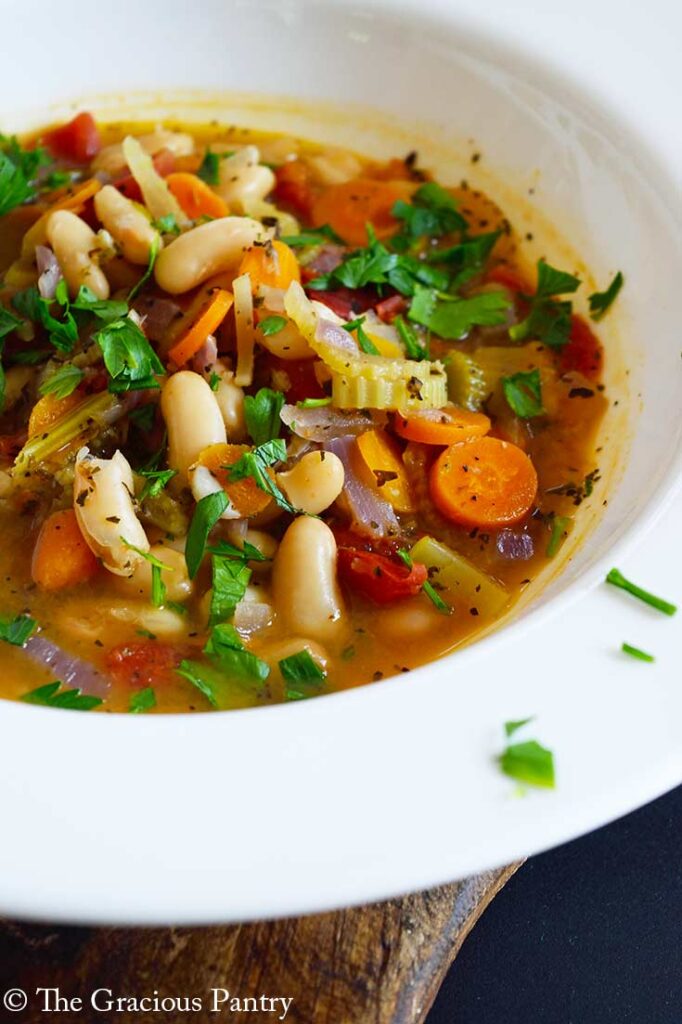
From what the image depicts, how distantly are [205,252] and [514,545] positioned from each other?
3.68ft

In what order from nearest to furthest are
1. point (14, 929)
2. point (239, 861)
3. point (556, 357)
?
1. point (239, 861)
2. point (14, 929)
3. point (556, 357)

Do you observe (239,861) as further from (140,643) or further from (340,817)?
(140,643)

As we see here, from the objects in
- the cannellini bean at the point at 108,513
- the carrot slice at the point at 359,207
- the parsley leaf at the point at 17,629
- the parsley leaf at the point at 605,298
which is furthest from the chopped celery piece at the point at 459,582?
the carrot slice at the point at 359,207

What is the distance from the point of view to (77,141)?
390 centimetres

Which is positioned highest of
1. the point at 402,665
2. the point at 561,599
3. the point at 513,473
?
the point at 561,599

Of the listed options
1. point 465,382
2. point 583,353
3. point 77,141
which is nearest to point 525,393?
point 465,382

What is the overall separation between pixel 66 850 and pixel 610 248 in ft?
8.06

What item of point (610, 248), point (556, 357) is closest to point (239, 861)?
point (556, 357)

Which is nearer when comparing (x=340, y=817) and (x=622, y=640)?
(x=340, y=817)

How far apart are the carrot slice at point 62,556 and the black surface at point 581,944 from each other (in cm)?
125

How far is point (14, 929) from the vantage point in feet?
7.25

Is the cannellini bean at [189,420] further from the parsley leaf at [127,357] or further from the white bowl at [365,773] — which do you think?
the white bowl at [365,773]

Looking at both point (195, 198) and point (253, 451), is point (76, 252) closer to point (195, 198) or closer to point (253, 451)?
point (195, 198)

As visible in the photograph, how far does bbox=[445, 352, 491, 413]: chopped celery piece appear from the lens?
3.06 m
